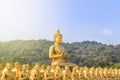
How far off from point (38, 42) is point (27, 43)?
8.92 ft

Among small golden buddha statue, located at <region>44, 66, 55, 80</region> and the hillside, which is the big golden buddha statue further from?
the hillside

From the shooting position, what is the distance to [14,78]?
36.3ft

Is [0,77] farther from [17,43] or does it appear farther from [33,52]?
[17,43]

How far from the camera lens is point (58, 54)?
17.1m

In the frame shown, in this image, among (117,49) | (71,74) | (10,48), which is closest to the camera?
(71,74)

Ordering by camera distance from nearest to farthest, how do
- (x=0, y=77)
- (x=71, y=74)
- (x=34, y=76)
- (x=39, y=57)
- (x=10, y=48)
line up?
(x=0, y=77) → (x=34, y=76) → (x=71, y=74) → (x=39, y=57) → (x=10, y=48)

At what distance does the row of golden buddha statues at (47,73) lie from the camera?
35.1 ft

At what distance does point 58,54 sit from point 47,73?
4136 millimetres

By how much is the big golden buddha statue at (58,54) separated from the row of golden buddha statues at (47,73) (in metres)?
0.63

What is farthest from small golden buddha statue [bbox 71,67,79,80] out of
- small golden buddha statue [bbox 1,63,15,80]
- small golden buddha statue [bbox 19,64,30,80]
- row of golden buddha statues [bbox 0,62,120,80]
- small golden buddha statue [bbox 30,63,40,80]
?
small golden buddha statue [bbox 1,63,15,80]

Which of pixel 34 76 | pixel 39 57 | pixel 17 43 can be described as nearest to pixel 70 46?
pixel 17 43

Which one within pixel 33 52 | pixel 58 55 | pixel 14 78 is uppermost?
pixel 33 52

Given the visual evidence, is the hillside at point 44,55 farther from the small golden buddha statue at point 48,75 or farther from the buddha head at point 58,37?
the small golden buddha statue at point 48,75

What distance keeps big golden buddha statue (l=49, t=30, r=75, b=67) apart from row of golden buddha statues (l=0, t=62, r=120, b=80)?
0.63 m
